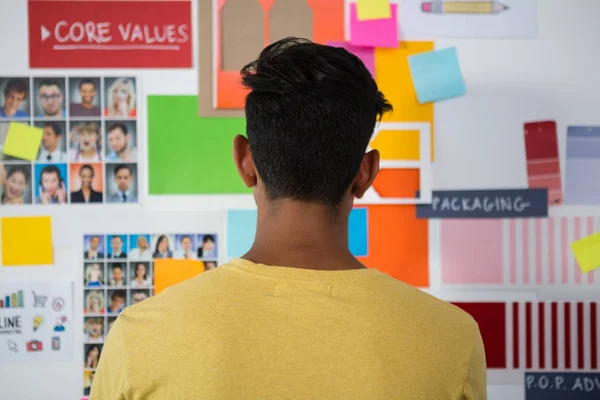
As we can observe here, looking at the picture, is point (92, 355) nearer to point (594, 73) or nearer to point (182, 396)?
point (182, 396)

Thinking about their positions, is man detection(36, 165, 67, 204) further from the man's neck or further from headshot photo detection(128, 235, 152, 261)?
the man's neck

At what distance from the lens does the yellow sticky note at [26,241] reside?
126cm

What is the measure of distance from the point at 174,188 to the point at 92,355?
38cm

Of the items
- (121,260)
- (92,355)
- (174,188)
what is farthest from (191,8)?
(92,355)

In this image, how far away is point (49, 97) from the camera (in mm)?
1267

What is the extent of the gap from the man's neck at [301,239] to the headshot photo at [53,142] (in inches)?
28.8

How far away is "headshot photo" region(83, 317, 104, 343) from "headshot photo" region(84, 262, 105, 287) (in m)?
0.07

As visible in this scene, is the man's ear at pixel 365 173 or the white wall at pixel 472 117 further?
the white wall at pixel 472 117

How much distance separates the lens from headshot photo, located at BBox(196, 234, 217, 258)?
4.16 ft

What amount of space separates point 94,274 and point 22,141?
0.31m

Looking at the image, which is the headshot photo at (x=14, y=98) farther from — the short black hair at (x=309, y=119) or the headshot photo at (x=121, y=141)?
the short black hair at (x=309, y=119)

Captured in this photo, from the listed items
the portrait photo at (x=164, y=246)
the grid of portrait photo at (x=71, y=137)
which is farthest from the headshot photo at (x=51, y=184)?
the portrait photo at (x=164, y=246)

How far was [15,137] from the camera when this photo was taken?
1264 millimetres

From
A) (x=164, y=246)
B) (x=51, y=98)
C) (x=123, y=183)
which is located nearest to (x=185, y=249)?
(x=164, y=246)
